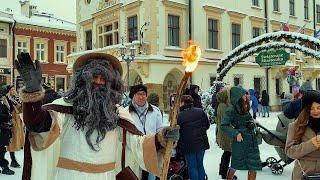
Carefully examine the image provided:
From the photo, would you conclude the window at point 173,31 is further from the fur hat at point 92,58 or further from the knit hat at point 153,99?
the fur hat at point 92,58

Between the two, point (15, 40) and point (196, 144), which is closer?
point (196, 144)

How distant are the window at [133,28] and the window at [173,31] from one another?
5.51 ft

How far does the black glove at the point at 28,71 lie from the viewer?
97.7 inches

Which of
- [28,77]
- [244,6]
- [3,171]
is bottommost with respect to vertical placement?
[3,171]

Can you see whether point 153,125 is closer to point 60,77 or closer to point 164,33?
point 164,33

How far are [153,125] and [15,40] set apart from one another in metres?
29.0

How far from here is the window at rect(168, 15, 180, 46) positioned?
72.9 feet

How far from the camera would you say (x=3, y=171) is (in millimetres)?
8227

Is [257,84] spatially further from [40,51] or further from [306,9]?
[40,51]

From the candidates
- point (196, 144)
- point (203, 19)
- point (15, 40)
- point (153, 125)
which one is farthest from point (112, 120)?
point (15, 40)

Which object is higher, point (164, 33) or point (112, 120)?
point (164, 33)

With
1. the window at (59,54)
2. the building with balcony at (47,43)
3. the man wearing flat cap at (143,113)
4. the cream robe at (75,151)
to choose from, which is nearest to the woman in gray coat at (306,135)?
the cream robe at (75,151)

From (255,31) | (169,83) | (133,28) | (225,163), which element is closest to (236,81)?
(255,31)

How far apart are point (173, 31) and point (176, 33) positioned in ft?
0.82
